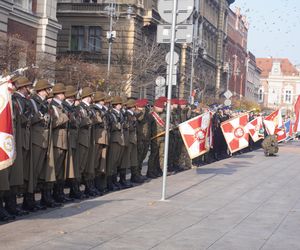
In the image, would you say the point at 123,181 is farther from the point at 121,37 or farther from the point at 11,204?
the point at 121,37

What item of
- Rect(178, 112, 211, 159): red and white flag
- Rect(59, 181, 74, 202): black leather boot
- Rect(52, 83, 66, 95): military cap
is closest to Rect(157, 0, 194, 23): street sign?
Rect(52, 83, 66, 95): military cap

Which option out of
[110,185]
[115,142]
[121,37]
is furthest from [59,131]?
[121,37]

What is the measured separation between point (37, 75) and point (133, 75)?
17572 millimetres

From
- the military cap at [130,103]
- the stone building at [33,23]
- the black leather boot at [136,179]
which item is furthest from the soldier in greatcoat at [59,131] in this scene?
the stone building at [33,23]

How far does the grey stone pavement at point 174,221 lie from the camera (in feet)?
26.5

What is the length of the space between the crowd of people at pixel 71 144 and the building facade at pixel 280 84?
392ft

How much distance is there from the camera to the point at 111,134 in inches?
508

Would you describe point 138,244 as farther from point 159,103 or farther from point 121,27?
point 121,27

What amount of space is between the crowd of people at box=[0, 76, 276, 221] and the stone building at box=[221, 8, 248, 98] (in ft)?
216

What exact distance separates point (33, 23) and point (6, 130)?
974 inches

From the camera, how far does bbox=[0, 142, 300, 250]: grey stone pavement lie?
8.06 metres

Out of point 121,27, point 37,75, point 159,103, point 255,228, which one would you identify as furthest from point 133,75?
point 255,228

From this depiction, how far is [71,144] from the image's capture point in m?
10.9

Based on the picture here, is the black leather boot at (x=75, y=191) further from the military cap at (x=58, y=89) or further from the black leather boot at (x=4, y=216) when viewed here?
the black leather boot at (x=4, y=216)
